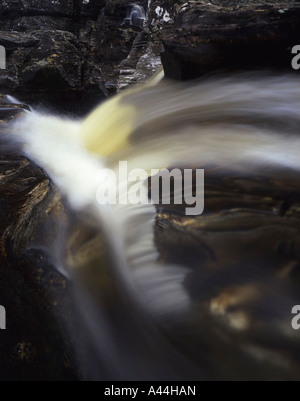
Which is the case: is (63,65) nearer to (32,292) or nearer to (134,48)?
(134,48)

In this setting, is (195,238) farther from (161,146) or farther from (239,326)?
(161,146)

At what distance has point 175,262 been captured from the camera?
2.03 meters

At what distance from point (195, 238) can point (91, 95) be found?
540 centimetres

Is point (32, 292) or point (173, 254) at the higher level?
point (173, 254)

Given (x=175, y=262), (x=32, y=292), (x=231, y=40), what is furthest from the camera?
(x=231, y=40)

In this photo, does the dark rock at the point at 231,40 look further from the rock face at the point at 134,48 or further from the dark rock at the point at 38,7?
the dark rock at the point at 38,7

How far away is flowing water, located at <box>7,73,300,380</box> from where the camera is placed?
1718 millimetres

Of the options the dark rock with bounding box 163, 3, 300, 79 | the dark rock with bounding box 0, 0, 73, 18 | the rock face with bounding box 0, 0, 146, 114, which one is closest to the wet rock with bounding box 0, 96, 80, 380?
the dark rock with bounding box 163, 3, 300, 79

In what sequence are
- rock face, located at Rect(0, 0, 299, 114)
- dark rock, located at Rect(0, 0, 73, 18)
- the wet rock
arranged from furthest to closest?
dark rock, located at Rect(0, 0, 73, 18) → rock face, located at Rect(0, 0, 299, 114) → the wet rock

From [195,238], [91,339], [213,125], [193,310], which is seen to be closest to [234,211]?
[195,238]

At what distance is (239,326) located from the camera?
1716 millimetres

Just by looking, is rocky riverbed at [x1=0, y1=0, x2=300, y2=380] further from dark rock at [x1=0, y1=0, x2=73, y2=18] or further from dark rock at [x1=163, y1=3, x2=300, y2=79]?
dark rock at [x1=0, y1=0, x2=73, y2=18]

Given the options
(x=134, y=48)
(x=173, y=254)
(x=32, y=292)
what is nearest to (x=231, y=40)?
(x=173, y=254)

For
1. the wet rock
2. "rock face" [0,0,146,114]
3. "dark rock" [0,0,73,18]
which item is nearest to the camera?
the wet rock
